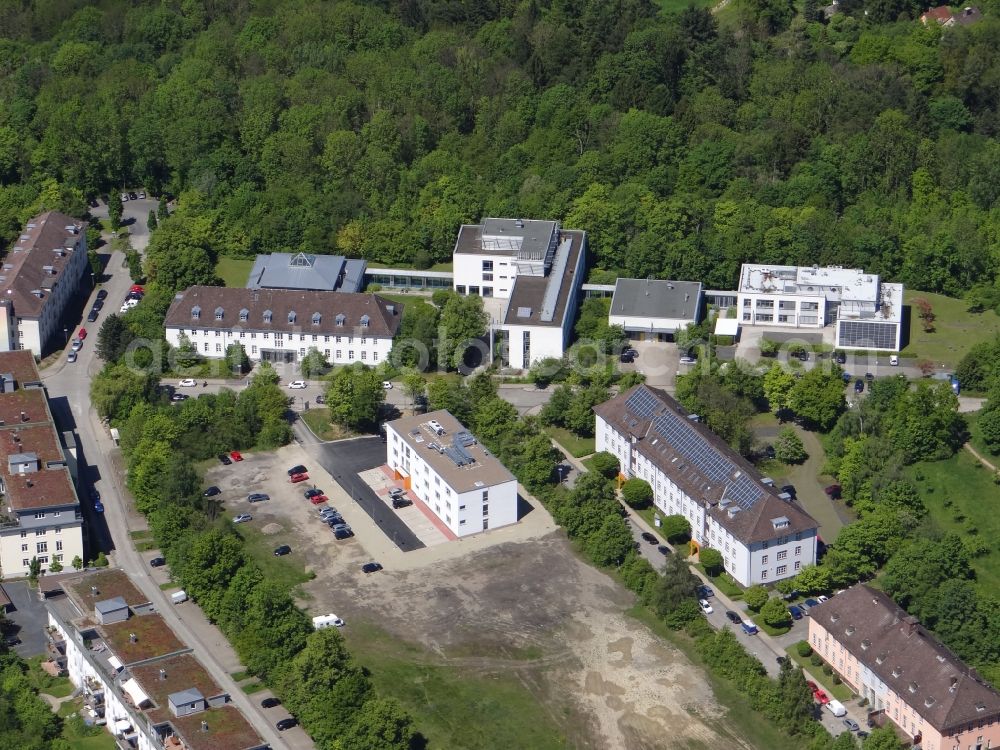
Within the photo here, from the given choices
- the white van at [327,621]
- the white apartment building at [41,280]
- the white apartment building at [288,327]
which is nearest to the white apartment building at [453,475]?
the white van at [327,621]

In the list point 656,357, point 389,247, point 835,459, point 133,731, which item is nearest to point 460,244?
point 389,247

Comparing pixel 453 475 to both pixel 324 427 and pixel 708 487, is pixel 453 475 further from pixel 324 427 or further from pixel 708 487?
pixel 708 487

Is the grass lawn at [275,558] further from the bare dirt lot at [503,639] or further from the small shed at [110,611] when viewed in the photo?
the small shed at [110,611]

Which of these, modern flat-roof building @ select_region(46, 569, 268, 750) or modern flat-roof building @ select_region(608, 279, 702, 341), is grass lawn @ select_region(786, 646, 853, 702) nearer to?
modern flat-roof building @ select_region(46, 569, 268, 750)

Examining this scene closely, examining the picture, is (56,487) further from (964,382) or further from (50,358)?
(964,382)

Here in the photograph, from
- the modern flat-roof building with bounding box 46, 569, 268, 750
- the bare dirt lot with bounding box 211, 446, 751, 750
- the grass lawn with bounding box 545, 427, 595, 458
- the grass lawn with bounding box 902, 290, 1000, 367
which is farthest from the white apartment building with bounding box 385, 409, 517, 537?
the grass lawn with bounding box 902, 290, 1000, 367

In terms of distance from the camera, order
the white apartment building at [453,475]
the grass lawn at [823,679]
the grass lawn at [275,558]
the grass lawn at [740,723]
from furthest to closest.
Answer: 1. the white apartment building at [453,475]
2. the grass lawn at [275,558]
3. the grass lawn at [823,679]
4. the grass lawn at [740,723]
